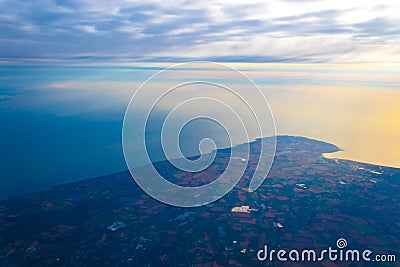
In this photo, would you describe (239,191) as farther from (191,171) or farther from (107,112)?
(107,112)

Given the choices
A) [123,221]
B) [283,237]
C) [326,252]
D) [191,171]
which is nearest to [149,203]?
[123,221]

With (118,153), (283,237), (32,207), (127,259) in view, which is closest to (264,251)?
(283,237)

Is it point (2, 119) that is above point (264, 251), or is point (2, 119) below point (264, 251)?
above

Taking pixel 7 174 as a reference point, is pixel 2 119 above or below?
above

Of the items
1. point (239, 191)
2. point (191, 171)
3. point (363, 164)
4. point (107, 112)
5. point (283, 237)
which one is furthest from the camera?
point (107, 112)

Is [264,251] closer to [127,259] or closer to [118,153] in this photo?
[127,259]

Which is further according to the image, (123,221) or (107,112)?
(107,112)

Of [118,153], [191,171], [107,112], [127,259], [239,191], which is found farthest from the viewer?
[107,112]

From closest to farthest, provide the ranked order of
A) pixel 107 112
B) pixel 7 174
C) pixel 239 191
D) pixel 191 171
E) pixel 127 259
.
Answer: pixel 127 259, pixel 239 191, pixel 191 171, pixel 7 174, pixel 107 112

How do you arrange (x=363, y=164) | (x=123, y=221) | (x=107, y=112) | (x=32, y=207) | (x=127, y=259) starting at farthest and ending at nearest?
1. (x=107, y=112)
2. (x=363, y=164)
3. (x=32, y=207)
4. (x=123, y=221)
5. (x=127, y=259)
